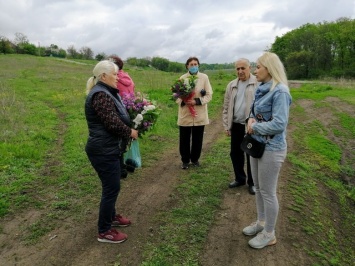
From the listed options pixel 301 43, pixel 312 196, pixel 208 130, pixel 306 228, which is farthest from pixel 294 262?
pixel 301 43

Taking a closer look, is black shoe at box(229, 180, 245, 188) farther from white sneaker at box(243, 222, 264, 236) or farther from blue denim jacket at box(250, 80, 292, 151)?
blue denim jacket at box(250, 80, 292, 151)

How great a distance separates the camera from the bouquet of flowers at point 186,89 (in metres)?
6.10

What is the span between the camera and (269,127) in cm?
342

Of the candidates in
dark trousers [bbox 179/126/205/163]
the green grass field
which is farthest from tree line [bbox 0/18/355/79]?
dark trousers [bbox 179/126/205/163]

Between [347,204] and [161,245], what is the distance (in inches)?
163

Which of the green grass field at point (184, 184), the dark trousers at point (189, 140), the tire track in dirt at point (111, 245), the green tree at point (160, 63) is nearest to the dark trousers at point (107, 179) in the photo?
the tire track in dirt at point (111, 245)

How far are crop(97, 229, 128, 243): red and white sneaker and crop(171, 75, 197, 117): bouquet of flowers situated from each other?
3.09m

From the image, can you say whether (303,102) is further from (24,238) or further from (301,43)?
(301,43)

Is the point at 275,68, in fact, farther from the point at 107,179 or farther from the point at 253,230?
the point at 107,179

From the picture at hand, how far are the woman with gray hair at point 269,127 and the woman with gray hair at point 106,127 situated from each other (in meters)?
1.59

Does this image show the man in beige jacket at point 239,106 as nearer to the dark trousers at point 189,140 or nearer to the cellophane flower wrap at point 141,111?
the dark trousers at point 189,140

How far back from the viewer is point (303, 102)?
54.1 feet

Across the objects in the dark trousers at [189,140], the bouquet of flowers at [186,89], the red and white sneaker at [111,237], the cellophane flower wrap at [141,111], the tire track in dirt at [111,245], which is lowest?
the tire track in dirt at [111,245]

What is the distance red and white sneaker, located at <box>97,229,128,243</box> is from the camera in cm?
394
